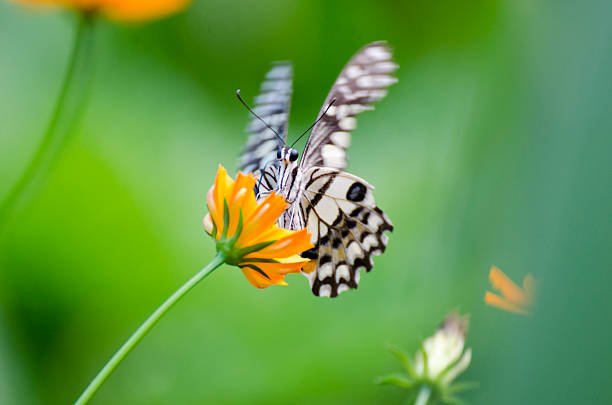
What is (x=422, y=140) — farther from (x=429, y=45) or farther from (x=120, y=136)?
(x=120, y=136)

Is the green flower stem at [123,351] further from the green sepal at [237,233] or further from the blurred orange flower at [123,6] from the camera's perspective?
the blurred orange flower at [123,6]

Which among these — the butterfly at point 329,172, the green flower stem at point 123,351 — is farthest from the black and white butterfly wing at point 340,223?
the green flower stem at point 123,351

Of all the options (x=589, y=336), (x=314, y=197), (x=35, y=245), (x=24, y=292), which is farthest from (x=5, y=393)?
(x=589, y=336)

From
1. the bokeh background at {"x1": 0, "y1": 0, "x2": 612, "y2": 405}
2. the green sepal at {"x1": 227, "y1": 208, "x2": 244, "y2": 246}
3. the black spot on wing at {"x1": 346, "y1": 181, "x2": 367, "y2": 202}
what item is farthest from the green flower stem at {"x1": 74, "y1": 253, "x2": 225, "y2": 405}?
the black spot on wing at {"x1": 346, "y1": 181, "x2": 367, "y2": 202}

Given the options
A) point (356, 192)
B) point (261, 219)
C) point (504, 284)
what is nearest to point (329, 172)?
point (356, 192)

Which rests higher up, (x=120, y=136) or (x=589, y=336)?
(x=120, y=136)

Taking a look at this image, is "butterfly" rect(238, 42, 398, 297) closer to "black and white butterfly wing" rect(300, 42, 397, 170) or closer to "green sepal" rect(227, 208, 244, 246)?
"black and white butterfly wing" rect(300, 42, 397, 170)
